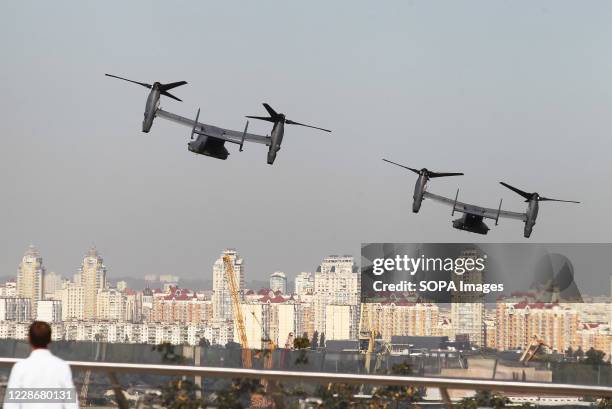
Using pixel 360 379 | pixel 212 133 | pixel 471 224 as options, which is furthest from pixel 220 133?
pixel 360 379

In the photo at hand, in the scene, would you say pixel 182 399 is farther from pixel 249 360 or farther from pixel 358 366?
pixel 358 366

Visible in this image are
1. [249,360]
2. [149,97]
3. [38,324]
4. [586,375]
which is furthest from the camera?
[149,97]

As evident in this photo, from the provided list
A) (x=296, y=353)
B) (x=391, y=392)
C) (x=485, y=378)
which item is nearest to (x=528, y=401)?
(x=485, y=378)

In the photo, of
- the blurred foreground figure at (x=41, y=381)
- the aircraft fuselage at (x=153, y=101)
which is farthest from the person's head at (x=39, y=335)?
the aircraft fuselage at (x=153, y=101)

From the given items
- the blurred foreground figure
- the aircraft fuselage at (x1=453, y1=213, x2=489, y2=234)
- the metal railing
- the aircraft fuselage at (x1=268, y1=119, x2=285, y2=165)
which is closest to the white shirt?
the blurred foreground figure

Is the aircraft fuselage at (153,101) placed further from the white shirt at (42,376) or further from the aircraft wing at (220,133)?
the white shirt at (42,376)

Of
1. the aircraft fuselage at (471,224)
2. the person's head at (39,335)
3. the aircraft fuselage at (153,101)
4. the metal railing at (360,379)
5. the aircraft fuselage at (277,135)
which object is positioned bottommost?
the metal railing at (360,379)

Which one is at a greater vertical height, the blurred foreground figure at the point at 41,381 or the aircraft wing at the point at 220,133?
the aircraft wing at the point at 220,133
